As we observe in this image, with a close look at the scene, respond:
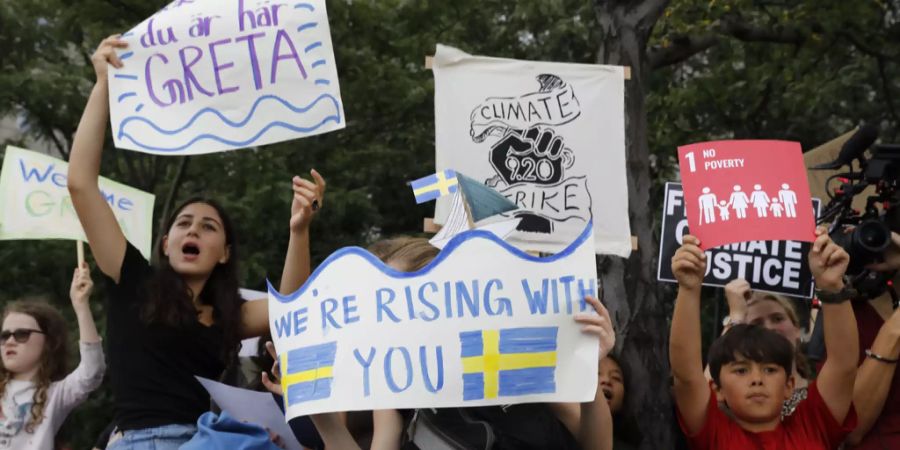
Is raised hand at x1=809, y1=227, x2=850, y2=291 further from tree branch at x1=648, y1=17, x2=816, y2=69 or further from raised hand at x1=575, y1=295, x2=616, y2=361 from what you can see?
tree branch at x1=648, y1=17, x2=816, y2=69

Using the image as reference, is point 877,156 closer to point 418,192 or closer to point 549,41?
point 418,192

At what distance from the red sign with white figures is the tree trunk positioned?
2.21 m

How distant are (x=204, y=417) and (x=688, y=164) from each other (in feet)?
5.48

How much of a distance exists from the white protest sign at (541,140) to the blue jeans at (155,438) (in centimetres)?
223

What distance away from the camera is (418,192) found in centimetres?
406

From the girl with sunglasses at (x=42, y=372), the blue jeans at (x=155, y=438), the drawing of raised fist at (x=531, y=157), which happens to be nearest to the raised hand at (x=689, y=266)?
the blue jeans at (x=155, y=438)

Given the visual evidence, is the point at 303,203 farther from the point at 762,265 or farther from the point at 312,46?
the point at 762,265

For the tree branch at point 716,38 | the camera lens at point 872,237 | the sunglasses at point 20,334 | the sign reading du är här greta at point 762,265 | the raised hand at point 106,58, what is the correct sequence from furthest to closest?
the tree branch at point 716,38 → the sign reading du är här greta at point 762,265 → the sunglasses at point 20,334 → the raised hand at point 106,58 → the camera lens at point 872,237

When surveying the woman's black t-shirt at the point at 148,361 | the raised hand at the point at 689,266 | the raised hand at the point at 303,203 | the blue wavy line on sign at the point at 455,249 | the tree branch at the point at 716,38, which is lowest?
the woman's black t-shirt at the point at 148,361

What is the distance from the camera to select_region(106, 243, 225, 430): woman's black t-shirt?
400 centimetres

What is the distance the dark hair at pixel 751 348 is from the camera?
419 cm

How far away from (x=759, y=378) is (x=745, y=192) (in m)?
0.57

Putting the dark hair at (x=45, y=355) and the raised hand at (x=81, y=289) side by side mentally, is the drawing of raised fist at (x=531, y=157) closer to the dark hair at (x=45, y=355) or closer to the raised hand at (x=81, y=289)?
the raised hand at (x=81, y=289)

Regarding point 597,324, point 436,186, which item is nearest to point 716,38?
point 436,186
